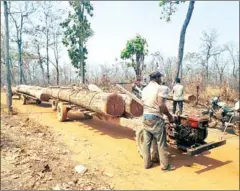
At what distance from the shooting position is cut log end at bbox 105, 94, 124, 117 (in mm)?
7848

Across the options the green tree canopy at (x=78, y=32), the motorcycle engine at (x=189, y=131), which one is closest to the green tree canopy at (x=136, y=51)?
the green tree canopy at (x=78, y=32)

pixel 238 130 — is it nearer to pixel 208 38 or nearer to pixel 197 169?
pixel 197 169

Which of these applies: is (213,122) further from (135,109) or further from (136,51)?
(136,51)

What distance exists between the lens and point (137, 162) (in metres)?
6.18

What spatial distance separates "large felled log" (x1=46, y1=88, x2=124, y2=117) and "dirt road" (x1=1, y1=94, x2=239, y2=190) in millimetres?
883

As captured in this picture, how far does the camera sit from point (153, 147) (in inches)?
234

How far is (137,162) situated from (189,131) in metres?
1.36

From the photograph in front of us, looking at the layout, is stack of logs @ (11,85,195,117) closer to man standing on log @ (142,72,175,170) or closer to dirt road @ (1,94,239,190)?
dirt road @ (1,94,239,190)

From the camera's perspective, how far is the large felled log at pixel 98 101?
787 cm

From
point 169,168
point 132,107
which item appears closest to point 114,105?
point 132,107

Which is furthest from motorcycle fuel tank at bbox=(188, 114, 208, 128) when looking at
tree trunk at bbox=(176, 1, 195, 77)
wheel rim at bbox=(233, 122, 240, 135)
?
tree trunk at bbox=(176, 1, 195, 77)

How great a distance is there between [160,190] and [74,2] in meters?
23.9

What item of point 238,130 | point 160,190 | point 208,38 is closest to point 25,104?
point 238,130

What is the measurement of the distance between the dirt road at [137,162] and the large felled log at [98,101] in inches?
34.8
